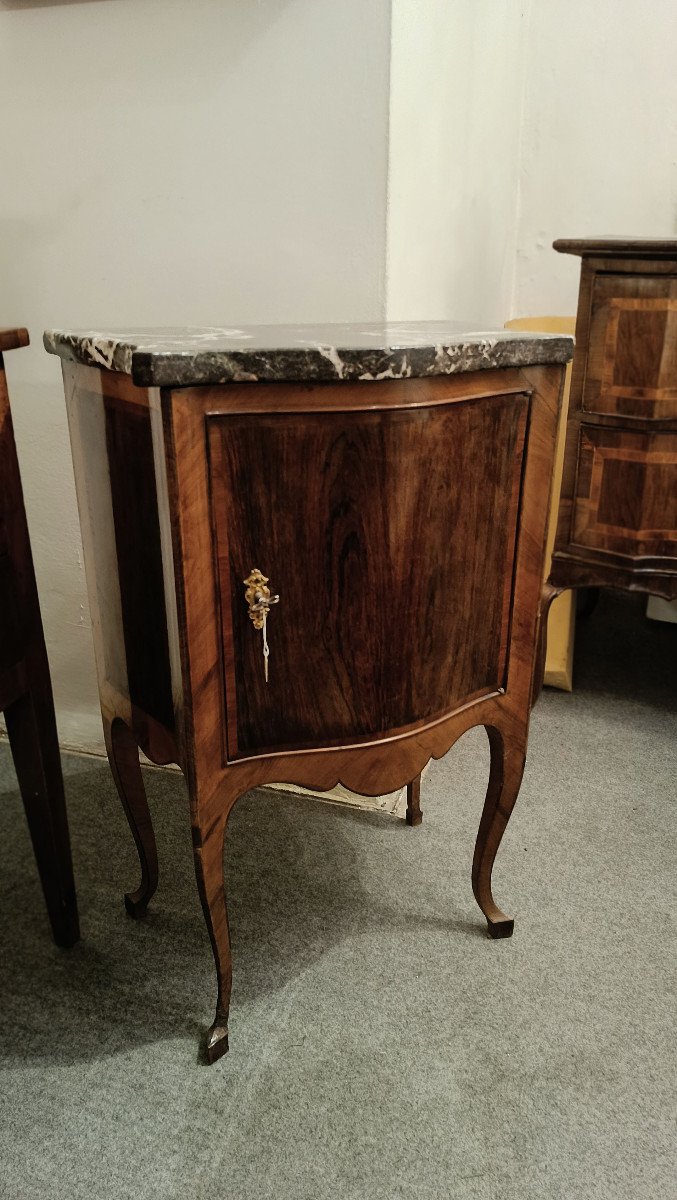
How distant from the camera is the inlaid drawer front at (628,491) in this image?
5.50ft

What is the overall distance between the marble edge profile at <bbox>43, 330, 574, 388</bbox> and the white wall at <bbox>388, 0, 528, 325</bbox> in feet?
1.76

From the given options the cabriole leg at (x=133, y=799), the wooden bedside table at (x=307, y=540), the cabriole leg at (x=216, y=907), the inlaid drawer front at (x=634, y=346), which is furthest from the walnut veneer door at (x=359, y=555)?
the inlaid drawer front at (x=634, y=346)

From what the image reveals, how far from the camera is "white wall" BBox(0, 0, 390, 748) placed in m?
1.35

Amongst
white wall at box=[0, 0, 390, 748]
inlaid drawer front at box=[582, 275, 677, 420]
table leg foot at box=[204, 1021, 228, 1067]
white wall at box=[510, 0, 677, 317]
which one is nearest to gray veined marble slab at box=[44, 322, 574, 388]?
white wall at box=[0, 0, 390, 748]

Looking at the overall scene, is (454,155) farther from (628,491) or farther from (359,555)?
(359,555)

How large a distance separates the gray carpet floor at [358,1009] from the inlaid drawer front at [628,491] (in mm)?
472

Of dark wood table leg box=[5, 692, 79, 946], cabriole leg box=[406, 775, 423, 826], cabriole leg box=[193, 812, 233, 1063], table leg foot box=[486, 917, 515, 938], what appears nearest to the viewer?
cabriole leg box=[193, 812, 233, 1063]

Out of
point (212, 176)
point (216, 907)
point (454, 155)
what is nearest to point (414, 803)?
point (216, 907)

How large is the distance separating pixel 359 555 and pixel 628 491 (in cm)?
95

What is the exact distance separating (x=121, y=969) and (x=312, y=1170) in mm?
416

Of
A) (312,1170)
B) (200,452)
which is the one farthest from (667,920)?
(200,452)

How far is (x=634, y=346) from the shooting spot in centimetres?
163

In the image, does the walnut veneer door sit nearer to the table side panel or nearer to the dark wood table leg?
the table side panel

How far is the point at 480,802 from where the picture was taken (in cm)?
166
